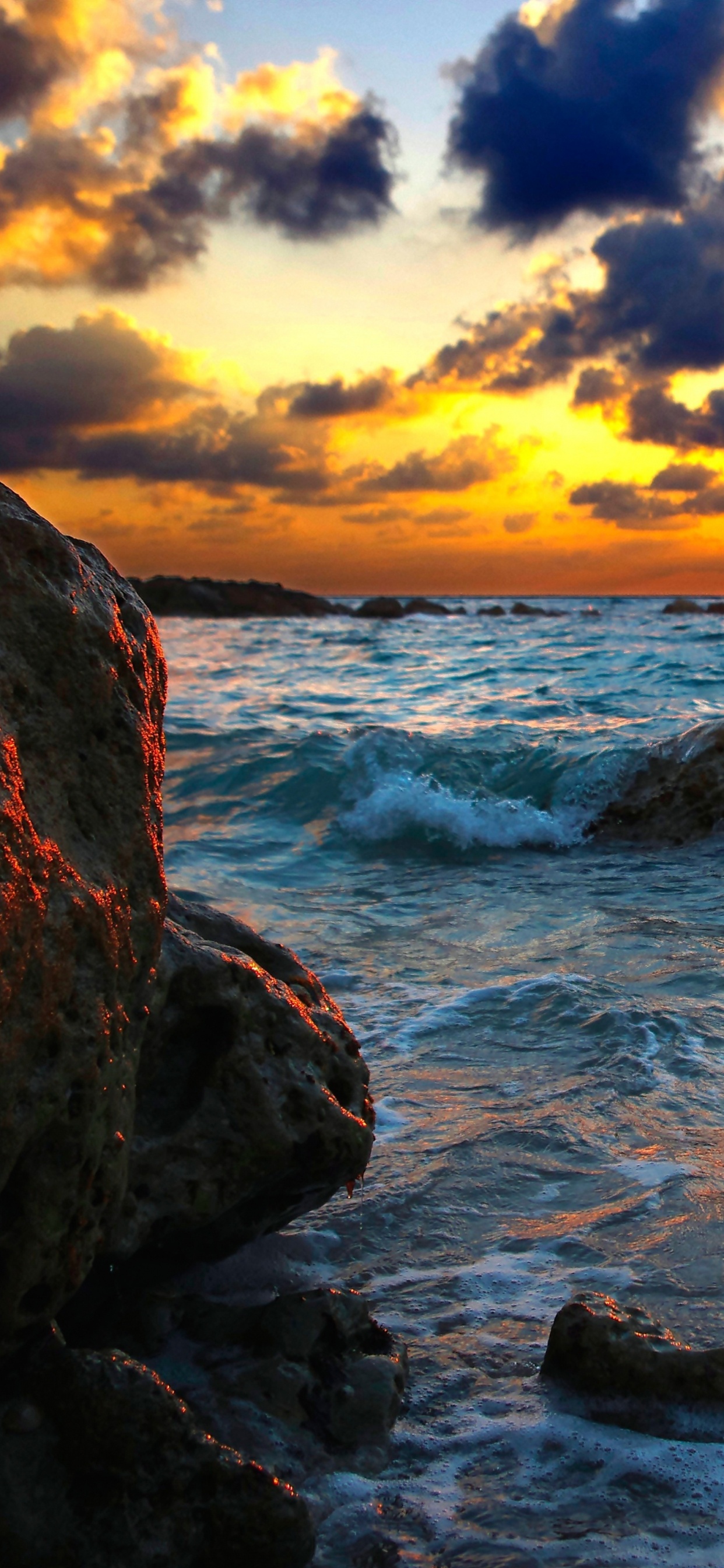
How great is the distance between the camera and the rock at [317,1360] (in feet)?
7.09

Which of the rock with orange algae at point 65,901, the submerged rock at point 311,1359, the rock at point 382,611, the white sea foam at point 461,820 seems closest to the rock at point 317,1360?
the submerged rock at point 311,1359

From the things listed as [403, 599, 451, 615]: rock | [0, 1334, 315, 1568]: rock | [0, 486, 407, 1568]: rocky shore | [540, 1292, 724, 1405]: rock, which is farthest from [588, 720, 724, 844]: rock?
[403, 599, 451, 615]: rock

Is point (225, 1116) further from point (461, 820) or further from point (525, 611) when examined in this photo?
point (525, 611)

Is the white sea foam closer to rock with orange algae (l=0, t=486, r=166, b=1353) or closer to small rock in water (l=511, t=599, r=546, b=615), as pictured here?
rock with orange algae (l=0, t=486, r=166, b=1353)

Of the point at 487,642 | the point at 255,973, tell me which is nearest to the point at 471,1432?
the point at 255,973

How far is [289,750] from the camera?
11781 millimetres

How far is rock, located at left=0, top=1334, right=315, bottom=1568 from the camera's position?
69.6 inches

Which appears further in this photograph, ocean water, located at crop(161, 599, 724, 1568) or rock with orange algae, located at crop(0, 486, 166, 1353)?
ocean water, located at crop(161, 599, 724, 1568)

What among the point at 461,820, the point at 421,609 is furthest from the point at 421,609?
the point at 461,820

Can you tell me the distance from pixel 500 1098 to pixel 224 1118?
157cm

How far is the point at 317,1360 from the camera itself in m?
2.26

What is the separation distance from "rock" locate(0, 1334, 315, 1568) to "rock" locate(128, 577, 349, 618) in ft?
201

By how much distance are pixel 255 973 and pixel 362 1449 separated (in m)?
1.01

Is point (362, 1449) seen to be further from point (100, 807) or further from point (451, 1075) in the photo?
point (451, 1075)
